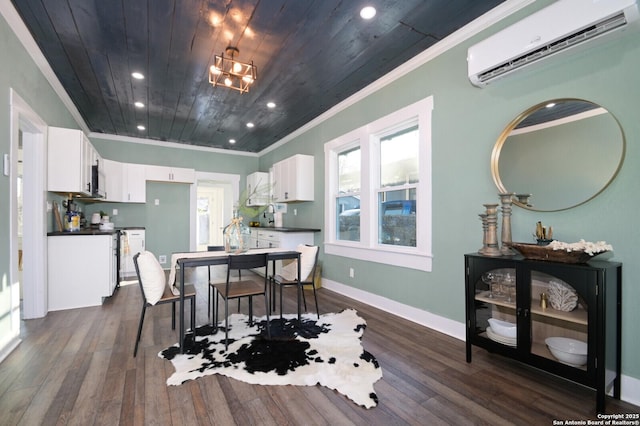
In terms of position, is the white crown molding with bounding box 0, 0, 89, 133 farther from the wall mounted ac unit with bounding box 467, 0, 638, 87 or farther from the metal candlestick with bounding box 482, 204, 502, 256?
the metal candlestick with bounding box 482, 204, 502, 256

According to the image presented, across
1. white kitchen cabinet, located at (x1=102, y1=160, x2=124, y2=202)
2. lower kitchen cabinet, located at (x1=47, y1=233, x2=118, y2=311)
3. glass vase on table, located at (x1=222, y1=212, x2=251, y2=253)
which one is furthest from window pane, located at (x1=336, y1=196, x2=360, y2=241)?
white kitchen cabinet, located at (x1=102, y1=160, x2=124, y2=202)

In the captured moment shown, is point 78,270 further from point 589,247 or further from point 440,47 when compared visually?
point 589,247

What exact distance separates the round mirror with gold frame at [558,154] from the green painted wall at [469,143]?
2.3 inches

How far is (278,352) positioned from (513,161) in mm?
2435

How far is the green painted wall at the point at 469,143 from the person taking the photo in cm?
183

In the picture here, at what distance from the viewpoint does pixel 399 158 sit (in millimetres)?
3572

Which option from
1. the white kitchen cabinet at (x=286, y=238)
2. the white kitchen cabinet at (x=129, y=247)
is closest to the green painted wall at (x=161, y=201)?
the white kitchen cabinet at (x=129, y=247)

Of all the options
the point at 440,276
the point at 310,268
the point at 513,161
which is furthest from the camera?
the point at 310,268

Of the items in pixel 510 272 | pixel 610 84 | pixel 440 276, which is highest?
pixel 610 84

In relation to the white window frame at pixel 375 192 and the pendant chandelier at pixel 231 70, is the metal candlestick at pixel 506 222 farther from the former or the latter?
the pendant chandelier at pixel 231 70

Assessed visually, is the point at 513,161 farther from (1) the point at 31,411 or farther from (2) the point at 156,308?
(2) the point at 156,308

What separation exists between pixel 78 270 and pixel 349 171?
378 cm

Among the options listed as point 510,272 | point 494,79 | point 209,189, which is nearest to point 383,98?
point 494,79

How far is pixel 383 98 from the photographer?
3.63 metres
